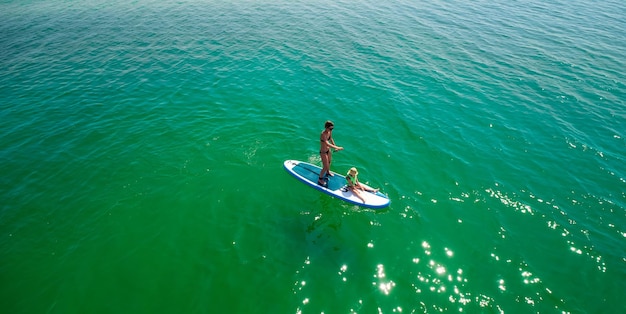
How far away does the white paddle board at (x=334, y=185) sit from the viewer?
15.9 meters

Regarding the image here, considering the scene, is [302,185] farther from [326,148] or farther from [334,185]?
[326,148]

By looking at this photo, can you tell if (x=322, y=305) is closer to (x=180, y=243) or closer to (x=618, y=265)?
(x=180, y=243)

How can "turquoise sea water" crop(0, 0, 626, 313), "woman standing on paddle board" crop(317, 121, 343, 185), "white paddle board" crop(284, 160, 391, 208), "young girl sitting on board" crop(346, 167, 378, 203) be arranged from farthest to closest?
"young girl sitting on board" crop(346, 167, 378, 203)
"white paddle board" crop(284, 160, 391, 208)
"woman standing on paddle board" crop(317, 121, 343, 185)
"turquoise sea water" crop(0, 0, 626, 313)

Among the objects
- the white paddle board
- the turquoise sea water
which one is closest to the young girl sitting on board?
the white paddle board

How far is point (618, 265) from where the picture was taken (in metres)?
13.3

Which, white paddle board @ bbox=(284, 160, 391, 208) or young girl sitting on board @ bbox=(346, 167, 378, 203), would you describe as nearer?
white paddle board @ bbox=(284, 160, 391, 208)

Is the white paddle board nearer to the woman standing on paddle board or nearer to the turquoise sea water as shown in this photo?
the woman standing on paddle board

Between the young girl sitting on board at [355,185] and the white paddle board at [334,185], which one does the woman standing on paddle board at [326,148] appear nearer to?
the white paddle board at [334,185]

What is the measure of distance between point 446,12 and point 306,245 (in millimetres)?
44749

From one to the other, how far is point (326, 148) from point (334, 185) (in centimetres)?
226

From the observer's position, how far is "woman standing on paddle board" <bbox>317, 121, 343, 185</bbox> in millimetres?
15539

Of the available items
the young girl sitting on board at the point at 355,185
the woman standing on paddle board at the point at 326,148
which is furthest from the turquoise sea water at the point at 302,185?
the woman standing on paddle board at the point at 326,148

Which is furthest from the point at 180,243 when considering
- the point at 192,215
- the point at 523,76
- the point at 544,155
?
the point at 523,76

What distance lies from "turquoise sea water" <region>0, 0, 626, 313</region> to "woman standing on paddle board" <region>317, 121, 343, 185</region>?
4.15ft
